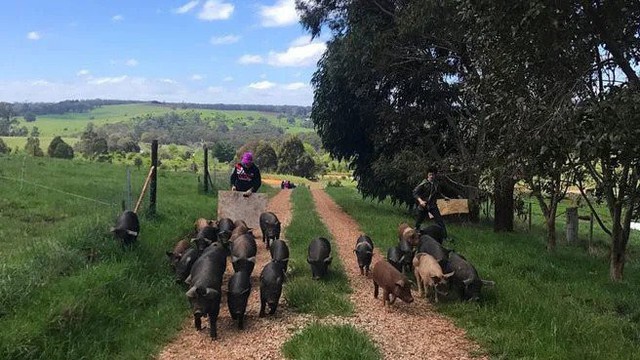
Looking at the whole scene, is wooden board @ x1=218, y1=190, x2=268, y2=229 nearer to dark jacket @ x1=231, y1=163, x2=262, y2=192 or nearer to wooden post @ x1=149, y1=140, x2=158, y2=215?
dark jacket @ x1=231, y1=163, x2=262, y2=192

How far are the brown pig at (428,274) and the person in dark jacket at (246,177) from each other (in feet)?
17.9

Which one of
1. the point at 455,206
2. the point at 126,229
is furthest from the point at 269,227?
the point at 455,206

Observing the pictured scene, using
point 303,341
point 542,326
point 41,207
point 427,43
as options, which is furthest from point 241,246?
point 427,43

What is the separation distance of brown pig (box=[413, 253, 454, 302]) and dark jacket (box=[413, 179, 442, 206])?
4196 mm

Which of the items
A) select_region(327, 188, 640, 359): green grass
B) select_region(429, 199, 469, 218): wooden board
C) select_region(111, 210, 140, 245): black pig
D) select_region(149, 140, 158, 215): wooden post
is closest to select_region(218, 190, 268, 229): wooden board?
select_region(149, 140, 158, 215): wooden post

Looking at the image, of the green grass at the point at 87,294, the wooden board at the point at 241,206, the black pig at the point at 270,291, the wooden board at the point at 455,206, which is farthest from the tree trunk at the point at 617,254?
the green grass at the point at 87,294

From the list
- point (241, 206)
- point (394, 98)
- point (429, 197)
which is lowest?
point (241, 206)

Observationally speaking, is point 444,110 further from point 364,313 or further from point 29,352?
point 29,352

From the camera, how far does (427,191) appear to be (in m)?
13.4

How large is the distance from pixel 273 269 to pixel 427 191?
6348mm

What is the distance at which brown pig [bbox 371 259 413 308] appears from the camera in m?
7.93

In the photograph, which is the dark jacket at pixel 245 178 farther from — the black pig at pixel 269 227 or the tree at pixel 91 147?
the tree at pixel 91 147

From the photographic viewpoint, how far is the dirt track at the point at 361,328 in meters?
6.47

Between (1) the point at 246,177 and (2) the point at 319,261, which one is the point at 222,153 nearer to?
(1) the point at 246,177
